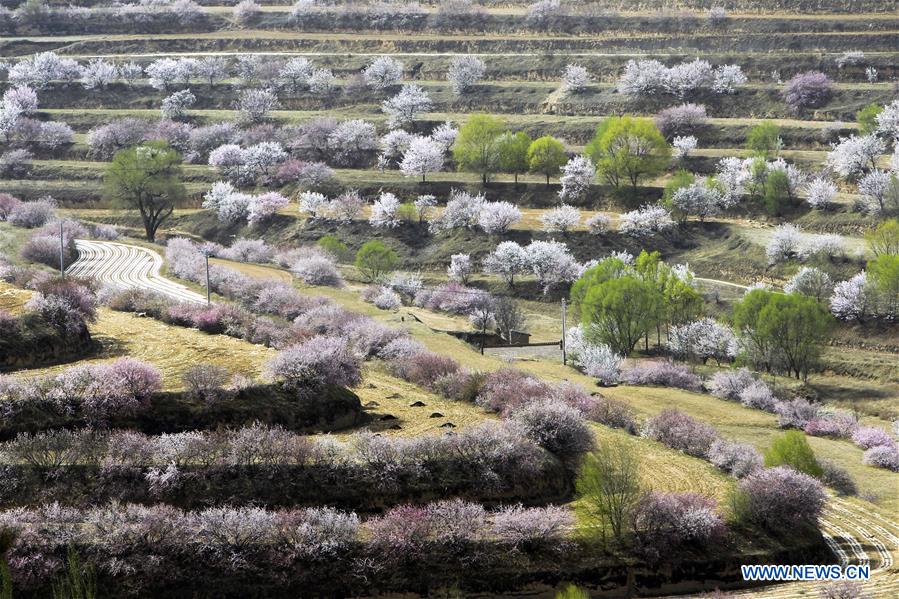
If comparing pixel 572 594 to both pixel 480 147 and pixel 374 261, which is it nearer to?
pixel 374 261

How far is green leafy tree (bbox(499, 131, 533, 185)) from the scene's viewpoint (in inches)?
3637

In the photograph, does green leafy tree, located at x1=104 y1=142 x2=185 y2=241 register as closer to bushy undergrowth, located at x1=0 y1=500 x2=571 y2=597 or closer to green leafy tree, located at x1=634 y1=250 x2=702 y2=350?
green leafy tree, located at x1=634 y1=250 x2=702 y2=350

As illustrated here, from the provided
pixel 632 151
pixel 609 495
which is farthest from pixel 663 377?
pixel 632 151

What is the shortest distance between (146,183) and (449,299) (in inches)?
977

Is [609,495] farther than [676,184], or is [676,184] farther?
[676,184]

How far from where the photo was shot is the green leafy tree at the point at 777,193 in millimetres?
84375

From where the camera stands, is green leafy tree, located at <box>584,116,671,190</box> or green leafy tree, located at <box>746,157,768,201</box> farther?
green leafy tree, located at <box>584,116,671,190</box>

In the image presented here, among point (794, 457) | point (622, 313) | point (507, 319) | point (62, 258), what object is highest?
point (794, 457)

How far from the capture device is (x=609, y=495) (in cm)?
3036

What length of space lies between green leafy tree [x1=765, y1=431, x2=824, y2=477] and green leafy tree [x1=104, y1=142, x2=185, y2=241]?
53810mm

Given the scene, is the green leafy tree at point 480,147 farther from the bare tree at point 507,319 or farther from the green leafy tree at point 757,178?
the bare tree at point 507,319

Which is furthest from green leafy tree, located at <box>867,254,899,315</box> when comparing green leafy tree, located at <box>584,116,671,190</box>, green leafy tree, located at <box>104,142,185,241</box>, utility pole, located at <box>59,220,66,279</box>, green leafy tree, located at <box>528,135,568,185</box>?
green leafy tree, located at <box>104,142,185,241</box>

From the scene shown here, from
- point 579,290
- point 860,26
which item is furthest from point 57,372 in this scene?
point 860,26

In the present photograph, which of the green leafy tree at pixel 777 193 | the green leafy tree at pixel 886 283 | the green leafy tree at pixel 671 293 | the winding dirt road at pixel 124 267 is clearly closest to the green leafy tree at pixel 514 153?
the green leafy tree at pixel 777 193
